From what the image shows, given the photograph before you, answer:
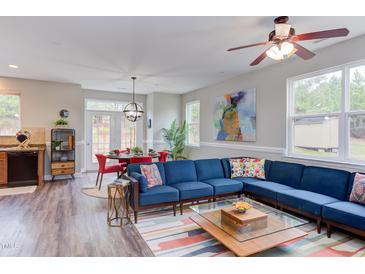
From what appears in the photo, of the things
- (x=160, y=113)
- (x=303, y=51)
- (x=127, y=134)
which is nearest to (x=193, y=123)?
(x=160, y=113)

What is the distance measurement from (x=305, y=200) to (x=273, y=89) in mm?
2443

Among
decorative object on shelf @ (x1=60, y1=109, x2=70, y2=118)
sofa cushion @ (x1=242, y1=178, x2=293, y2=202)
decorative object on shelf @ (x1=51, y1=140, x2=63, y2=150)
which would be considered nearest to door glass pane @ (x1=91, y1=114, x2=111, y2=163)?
decorative object on shelf @ (x1=60, y1=109, x2=70, y2=118)

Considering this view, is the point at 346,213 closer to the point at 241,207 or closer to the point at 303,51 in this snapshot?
the point at 241,207

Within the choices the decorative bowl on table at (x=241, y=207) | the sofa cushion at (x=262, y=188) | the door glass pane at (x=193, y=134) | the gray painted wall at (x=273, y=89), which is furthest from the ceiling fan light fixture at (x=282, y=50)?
the door glass pane at (x=193, y=134)

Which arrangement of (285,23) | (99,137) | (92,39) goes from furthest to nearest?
(99,137), (92,39), (285,23)

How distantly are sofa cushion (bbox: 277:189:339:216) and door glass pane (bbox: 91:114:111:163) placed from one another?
607 cm

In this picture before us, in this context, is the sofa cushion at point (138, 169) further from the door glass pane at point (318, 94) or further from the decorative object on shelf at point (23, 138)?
the decorative object on shelf at point (23, 138)

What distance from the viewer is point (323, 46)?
3584 millimetres

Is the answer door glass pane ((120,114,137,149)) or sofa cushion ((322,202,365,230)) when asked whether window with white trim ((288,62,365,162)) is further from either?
door glass pane ((120,114,137,149))

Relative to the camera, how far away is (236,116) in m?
5.46

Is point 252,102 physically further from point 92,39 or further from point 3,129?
point 3,129

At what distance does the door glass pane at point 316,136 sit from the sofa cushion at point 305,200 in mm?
892
